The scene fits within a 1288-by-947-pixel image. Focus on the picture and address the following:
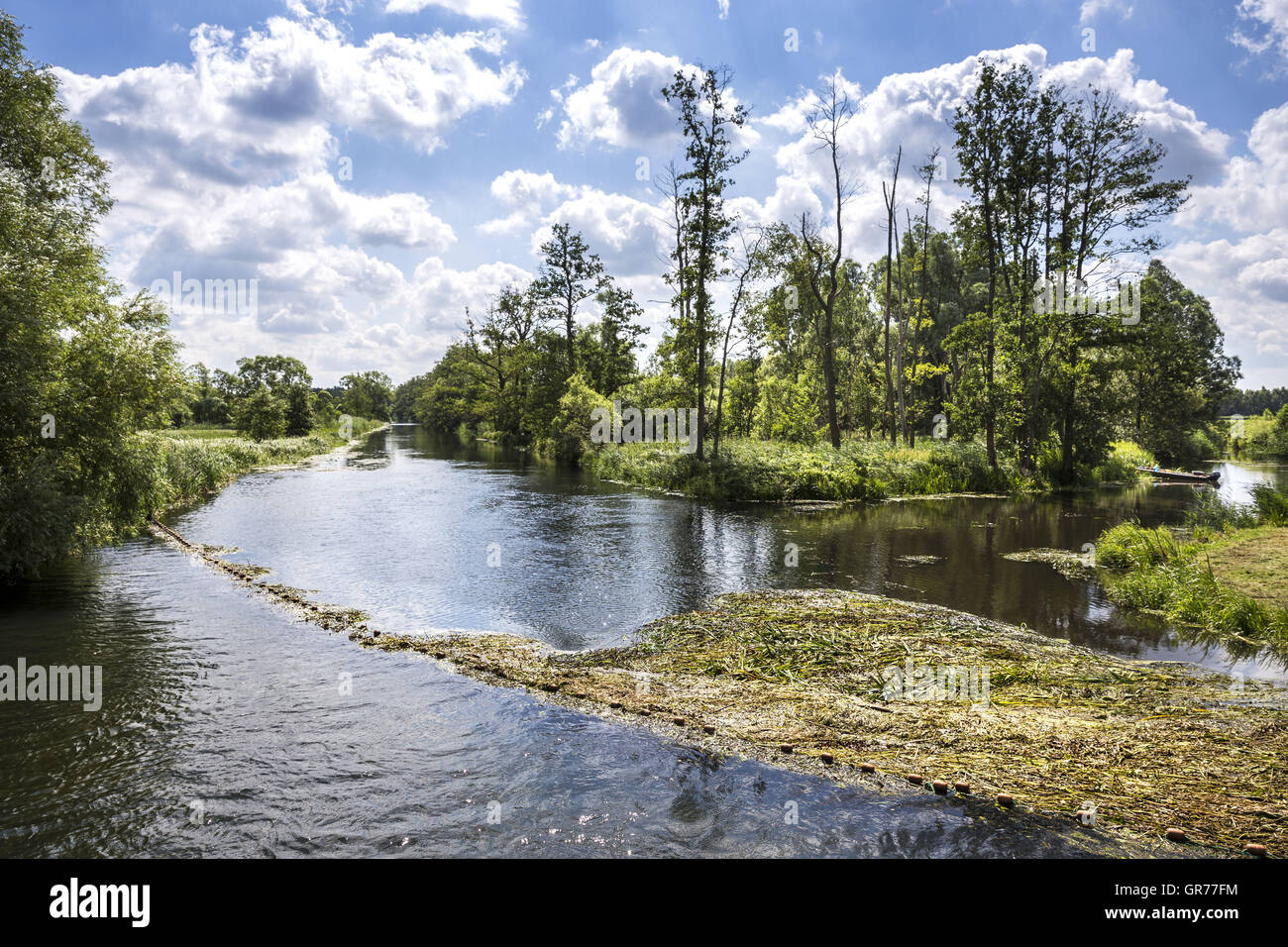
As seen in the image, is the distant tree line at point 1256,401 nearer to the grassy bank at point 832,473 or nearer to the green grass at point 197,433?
the grassy bank at point 832,473

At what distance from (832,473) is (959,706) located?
22.1 m

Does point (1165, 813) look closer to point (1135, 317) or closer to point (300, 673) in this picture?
point (300, 673)

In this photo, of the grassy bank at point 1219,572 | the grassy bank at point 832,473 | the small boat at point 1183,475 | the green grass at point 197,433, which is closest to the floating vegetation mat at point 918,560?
the grassy bank at point 1219,572

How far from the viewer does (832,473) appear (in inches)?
1151

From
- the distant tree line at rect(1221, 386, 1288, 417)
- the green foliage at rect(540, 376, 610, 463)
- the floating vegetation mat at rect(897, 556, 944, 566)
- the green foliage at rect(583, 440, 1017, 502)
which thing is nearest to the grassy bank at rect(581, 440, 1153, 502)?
the green foliage at rect(583, 440, 1017, 502)

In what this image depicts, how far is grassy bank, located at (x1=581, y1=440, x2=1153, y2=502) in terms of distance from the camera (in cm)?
2880

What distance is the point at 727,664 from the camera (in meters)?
9.40

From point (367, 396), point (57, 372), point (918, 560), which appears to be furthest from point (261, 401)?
point (367, 396)

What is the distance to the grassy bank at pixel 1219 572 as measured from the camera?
10844 millimetres

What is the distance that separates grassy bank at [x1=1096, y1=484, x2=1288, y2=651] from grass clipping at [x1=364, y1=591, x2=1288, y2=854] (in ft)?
9.16
